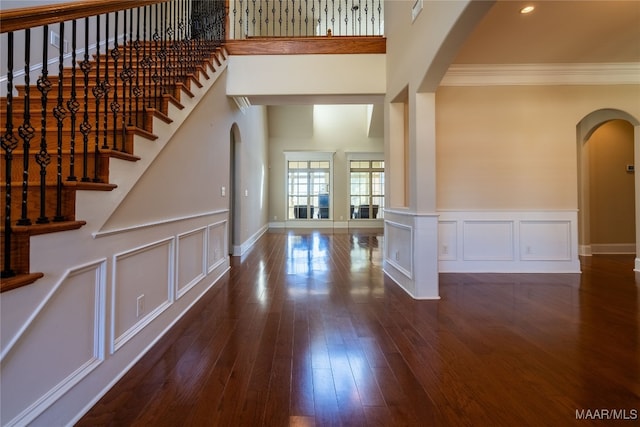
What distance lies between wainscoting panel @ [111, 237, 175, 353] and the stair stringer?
277mm

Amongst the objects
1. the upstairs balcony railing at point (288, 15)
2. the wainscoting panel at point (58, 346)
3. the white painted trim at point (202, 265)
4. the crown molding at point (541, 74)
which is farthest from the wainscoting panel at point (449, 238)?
the wainscoting panel at point (58, 346)

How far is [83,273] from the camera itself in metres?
1.40

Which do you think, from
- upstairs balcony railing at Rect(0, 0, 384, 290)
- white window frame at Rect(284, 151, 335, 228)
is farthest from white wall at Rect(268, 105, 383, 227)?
upstairs balcony railing at Rect(0, 0, 384, 290)

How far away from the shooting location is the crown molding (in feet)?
12.6

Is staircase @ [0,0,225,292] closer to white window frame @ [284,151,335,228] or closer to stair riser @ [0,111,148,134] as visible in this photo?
stair riser @ [0,111,148,134]

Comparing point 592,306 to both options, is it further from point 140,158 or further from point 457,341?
point 140,158

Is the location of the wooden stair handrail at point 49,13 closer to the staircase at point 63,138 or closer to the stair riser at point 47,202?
the staircase at point 63,138

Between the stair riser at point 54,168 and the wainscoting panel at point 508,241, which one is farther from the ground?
the stair riser at point 54,168

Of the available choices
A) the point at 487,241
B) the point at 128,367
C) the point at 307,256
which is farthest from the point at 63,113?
the point at 487,241

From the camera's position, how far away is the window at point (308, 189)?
405 inches

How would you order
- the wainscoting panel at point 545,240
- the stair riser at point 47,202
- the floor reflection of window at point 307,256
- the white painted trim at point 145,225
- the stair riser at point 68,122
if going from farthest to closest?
the floor reflection of window at point 307,256, the wainscoting panel at point 545,240, the stair riser at point 68,122, the white painted trim at point 145,225, the stair riser at point 47,202

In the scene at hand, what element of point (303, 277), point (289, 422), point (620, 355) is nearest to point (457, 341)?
point (620, 355)

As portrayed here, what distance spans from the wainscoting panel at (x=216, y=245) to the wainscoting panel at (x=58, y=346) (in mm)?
1758

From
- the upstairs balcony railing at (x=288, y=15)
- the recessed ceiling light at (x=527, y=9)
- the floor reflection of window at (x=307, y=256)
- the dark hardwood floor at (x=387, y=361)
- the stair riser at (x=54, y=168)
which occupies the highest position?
the upstairs balcony railing at (x=288, y=15)
